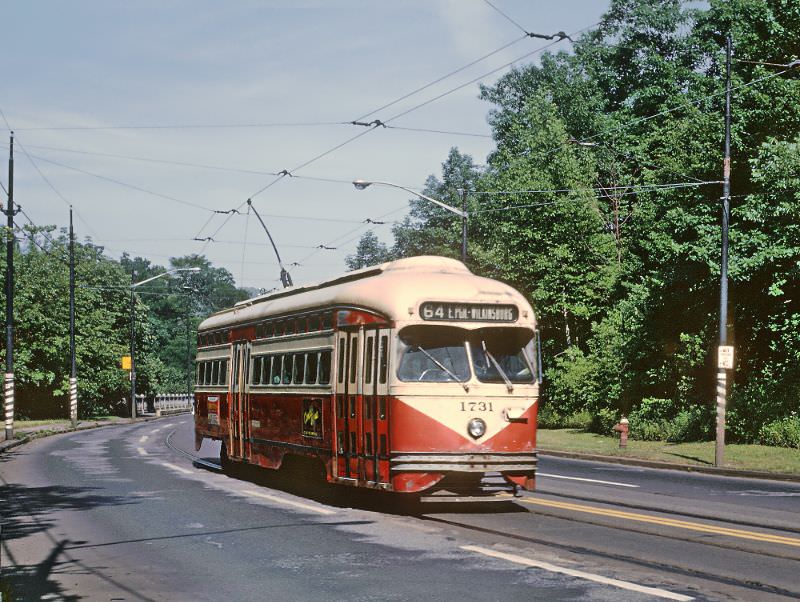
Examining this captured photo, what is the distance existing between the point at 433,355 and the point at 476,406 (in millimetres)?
921

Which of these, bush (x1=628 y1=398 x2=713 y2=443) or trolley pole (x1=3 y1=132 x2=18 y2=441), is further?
trolley pole (x1=3 y1=132 x2=18 y2=441)

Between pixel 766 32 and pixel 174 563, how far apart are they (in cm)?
2753

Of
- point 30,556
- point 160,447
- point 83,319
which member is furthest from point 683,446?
point 83,319

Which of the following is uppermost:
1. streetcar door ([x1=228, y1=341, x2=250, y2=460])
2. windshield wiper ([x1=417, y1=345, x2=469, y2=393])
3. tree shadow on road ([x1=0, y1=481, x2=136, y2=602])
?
windshield wiper ([x1=417, y1=345, x2=469, y2=393])

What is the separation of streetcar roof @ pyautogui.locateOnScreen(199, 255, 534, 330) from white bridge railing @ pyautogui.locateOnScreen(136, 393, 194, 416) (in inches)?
2886

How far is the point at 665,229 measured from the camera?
117 feet

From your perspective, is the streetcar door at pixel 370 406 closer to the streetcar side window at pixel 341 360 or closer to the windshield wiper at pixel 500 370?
the streetcar side window at pixel 341 360

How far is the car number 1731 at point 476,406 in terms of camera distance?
48.1ft

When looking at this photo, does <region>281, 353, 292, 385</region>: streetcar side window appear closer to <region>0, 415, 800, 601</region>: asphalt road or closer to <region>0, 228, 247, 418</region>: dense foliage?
<region>0, 415, 800, 601</region>: asphalt road

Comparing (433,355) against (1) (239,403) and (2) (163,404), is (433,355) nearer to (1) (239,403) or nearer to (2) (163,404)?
(1) (239,403)

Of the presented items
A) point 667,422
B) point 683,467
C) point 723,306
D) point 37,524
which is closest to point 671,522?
point 37,524

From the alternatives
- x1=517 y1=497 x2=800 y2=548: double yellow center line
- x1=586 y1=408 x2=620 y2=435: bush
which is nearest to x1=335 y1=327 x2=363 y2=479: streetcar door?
x1=517 y1=497 x2=800 y2=548: double yellow center line

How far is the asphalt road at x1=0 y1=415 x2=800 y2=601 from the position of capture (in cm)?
934

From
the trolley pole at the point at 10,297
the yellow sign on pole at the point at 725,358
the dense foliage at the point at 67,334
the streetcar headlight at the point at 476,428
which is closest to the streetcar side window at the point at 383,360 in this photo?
the streetcar headlight at the point at 476,428
